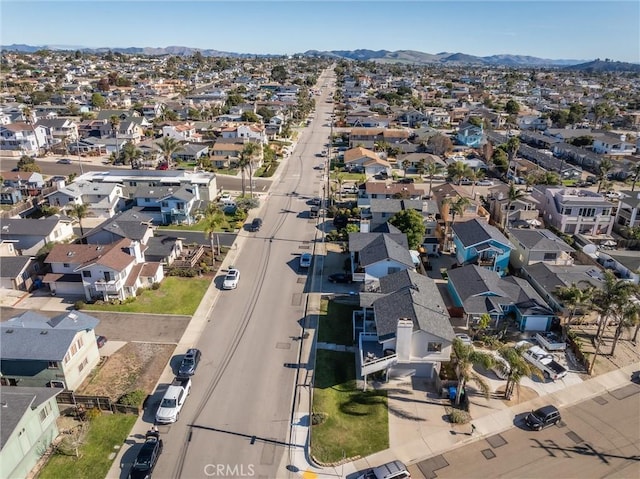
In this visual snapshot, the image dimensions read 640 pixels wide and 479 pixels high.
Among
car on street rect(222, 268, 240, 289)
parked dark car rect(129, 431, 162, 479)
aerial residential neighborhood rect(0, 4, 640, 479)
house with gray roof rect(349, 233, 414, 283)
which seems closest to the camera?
parked dark car rect(129, 431, 162, 479)

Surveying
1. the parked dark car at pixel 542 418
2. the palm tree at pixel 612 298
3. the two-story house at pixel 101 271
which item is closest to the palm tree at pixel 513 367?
the parked dark car at pixel 542 418

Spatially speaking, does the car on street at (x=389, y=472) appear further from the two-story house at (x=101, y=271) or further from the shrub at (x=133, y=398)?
the two-story house at (x=101, y=271)

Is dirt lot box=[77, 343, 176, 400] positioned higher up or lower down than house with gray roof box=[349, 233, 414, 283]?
lower down

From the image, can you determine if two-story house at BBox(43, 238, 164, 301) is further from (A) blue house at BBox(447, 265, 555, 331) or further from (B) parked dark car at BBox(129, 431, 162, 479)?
(A) blue house at BBox(447, 265, 555, 331)

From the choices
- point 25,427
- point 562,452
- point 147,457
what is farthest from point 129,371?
point 562,452

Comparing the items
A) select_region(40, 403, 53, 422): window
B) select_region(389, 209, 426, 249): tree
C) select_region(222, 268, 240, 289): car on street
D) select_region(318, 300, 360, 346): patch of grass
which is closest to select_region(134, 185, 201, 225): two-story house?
select_region(222, 268, 240, 289): car on street
